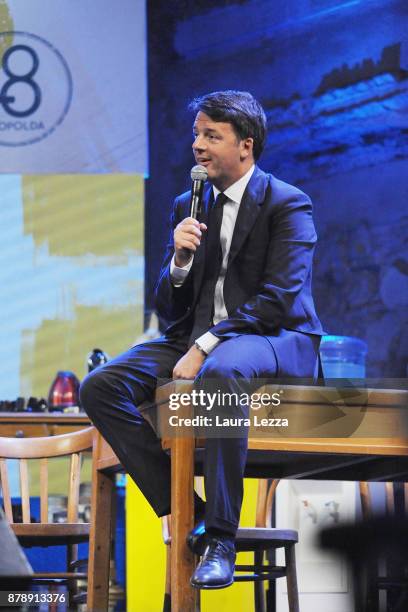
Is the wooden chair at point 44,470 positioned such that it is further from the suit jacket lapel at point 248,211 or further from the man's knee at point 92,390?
the suit jacket lapel at point 248,211

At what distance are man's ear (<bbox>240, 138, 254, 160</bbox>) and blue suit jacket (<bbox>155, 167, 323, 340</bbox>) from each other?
59 mm

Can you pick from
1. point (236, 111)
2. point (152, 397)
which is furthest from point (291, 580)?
point (236, 111)

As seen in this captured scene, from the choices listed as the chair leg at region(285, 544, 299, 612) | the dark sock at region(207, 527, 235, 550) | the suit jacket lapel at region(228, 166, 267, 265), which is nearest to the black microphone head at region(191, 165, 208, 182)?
the suit jacket lapel at region(228, 166, 267, 265)

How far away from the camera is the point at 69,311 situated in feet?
17.7

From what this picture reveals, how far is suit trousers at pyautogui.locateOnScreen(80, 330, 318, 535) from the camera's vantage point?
2088 mm

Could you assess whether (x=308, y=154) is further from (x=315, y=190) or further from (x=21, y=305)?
(x=21, y=305)

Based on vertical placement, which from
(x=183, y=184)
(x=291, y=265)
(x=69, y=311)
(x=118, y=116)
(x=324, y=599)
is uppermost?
(x=118, y=116)

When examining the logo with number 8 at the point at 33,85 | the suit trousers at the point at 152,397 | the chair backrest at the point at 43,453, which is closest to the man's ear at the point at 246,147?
the suit trousers at the point at 152,397

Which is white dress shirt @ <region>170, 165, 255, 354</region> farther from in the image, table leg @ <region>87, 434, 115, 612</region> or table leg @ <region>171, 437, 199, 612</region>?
table leg @ <region>87, 434, 115, 612</region>

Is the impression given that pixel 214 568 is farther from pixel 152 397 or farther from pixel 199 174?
pixel 199 174

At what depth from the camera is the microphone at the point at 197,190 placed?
233 centimetres

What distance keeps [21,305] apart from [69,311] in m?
0.26

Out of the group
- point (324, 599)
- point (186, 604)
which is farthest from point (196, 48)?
point (186, 604)

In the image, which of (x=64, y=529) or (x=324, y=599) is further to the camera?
(x=324, y=599)
